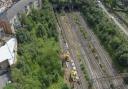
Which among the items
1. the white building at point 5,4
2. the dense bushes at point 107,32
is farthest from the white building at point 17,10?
the dense bushes at point 107,32

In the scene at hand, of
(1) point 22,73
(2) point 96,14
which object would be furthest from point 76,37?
(1) point 22,73

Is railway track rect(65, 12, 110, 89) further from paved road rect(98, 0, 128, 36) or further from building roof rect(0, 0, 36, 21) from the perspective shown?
building roof rect(0, 0, 36, 21)

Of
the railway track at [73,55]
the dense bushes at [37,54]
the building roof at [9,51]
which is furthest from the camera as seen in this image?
the building roof at [9,51]

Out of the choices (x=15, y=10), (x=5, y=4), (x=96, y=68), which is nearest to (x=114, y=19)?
(x=96, y=68)

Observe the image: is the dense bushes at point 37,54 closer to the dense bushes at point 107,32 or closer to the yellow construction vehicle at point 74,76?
the yellow construction vehicle at point 74,76

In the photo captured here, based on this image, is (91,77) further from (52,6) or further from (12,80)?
(52,6)

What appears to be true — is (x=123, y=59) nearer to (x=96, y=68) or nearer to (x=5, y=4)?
(x=96, y=68)
